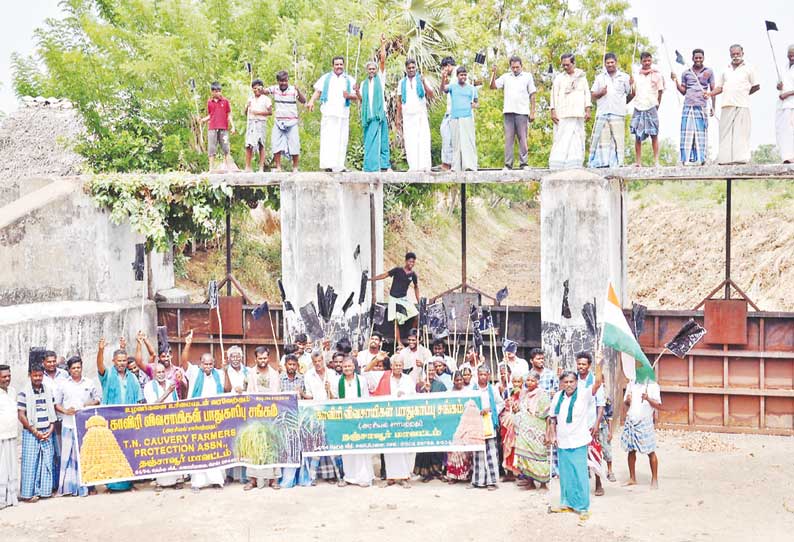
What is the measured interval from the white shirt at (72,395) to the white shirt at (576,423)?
15.4 ft

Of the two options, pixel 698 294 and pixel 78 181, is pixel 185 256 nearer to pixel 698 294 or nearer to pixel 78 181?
pixel 78 181

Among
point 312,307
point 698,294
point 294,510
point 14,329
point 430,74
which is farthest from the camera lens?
point 698,294

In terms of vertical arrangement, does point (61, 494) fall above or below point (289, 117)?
below

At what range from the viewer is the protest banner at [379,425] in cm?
1052

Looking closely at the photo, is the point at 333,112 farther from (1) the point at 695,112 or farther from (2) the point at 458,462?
(2) the point at 458,462

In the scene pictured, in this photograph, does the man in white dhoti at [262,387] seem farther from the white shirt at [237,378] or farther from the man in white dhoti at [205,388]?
the man in white dhoti at [205,388]

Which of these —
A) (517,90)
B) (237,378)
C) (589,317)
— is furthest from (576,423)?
(517,90)

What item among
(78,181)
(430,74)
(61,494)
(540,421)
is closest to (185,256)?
(430,74)

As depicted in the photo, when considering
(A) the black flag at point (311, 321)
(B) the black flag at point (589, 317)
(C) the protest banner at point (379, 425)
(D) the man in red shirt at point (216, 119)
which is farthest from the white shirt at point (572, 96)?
(D) the man in red shirt at point (216, 119)

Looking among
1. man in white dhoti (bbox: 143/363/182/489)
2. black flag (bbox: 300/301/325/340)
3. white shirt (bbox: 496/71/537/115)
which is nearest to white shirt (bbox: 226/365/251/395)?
man in white dhoti (bbox: 143/363/182/489)

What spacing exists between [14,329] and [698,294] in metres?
19.4

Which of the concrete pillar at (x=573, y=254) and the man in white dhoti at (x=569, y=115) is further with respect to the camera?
the man in white dhoti at (x=569, y=115)

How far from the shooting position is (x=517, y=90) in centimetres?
1288

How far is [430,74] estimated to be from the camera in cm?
2278
